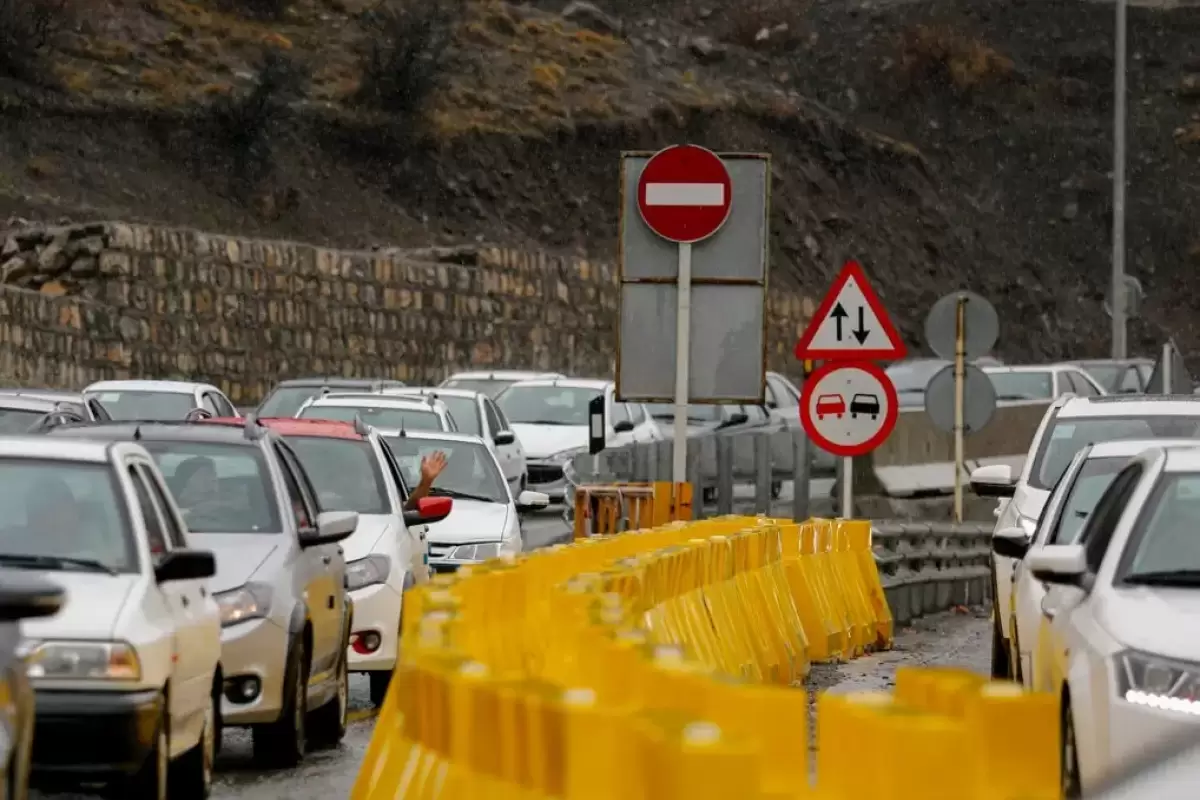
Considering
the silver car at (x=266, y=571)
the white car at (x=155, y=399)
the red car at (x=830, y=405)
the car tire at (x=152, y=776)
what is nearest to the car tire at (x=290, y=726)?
the silver car at (x=266, y=571)

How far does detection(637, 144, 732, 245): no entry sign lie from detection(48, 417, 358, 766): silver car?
6473mm

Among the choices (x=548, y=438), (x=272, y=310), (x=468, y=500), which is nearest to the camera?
(x=468, y=500)

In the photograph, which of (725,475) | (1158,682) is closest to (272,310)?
(725,475)

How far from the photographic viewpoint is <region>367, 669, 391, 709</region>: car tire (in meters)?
15.1

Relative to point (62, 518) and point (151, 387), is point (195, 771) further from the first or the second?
point (151, 387)

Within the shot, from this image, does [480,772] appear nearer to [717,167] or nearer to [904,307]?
[717,167]

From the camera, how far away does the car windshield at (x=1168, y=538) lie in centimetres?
916

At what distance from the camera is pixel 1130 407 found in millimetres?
17156

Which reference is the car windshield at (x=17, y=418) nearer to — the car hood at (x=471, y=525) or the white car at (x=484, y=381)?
the car hood at (x=471, y=525)

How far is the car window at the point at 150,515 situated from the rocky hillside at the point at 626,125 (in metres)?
34.7

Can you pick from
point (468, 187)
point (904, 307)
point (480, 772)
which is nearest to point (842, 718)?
point (480, 772)

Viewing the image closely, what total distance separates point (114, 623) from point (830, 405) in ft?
37.1

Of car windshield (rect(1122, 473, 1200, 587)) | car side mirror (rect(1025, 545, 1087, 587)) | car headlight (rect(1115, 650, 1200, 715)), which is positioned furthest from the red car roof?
car headlight (rect(1115, 650, 1200, 715))

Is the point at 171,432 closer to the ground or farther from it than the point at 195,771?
farther from it
